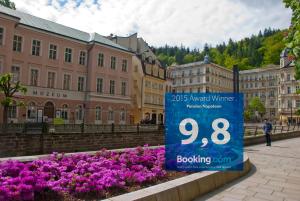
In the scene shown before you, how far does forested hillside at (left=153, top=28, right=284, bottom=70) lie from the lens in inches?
5118

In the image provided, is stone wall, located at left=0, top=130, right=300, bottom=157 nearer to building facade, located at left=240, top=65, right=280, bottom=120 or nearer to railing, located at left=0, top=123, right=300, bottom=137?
railing, located at left=0, top=123, right=300, bottom=137

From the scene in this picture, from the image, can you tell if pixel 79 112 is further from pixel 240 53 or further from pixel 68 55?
pixel 240 53

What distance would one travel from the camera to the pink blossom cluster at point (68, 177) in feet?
15.7

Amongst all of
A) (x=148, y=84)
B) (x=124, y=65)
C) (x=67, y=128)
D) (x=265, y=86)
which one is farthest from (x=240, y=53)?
(x=67, y=128)

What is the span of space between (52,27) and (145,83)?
2037 cm

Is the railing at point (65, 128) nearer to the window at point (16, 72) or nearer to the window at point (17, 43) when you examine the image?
the window at point (16, 72)

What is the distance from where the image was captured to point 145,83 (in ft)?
167

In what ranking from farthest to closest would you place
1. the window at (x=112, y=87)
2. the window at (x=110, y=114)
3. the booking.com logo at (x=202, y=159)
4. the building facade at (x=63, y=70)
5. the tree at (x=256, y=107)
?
the tree at (x=256, y=107) < the window at (x=112, y=87) < the window at (x=110, y=114) < the building facade at (x=63, y=70) < the booking.com logo at (x=202, y=159)

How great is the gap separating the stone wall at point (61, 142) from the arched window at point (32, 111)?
525 inches

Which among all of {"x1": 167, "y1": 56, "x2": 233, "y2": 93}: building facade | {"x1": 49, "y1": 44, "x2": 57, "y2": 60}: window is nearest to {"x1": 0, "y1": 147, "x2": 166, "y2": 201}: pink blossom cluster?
{"x1": 49, "y1": 44, "x2": 57, "y2": 60}: window

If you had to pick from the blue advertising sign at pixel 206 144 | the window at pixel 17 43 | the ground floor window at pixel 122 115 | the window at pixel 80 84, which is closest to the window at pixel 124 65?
the ground floor window at pixel 122 115

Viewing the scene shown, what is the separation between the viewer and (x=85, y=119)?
36.6 metres

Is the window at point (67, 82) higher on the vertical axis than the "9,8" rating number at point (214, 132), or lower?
higher

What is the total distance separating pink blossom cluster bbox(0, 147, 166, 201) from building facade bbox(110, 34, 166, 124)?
1555 inches
